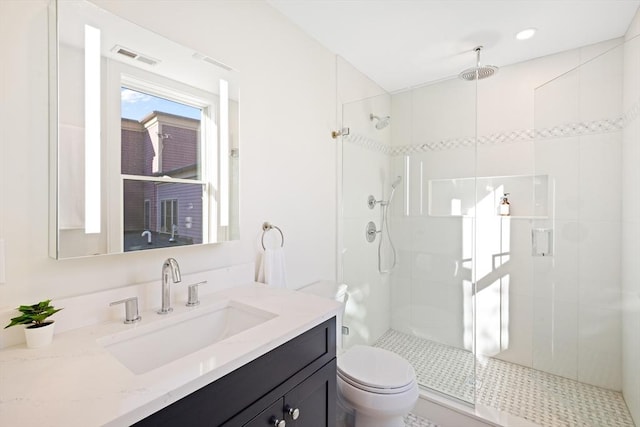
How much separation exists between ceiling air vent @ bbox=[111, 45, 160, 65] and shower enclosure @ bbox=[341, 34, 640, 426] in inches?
59.2

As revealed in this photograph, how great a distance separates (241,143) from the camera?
62.2 inches

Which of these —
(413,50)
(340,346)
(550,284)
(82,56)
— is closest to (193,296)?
(82,56)

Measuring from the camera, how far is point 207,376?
744mm

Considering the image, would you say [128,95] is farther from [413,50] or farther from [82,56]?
[413,50]

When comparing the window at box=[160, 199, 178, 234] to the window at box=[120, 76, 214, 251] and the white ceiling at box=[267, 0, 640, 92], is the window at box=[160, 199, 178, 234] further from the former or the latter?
the white ceiling at box=[267, 0, 640, 92]

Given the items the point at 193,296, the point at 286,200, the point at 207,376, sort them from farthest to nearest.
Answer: the point at 286,200, the point at 193,296, the point at 207,376

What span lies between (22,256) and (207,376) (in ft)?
2.38

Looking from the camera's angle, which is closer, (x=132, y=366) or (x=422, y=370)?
(x=132, y=366)

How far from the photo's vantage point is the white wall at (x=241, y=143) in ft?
2.99

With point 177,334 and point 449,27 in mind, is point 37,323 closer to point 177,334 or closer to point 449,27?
point 177,334

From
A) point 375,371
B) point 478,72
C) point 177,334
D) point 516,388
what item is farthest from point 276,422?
point 478,72

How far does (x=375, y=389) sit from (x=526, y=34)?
2487 millimetres

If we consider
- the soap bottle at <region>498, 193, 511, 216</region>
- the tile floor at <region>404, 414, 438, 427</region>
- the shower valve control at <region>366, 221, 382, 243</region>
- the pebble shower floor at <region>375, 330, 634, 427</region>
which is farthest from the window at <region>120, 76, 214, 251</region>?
the soap bottle at <region>498, 193, 511, 216</region>

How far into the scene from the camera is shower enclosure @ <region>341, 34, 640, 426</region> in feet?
6.15
